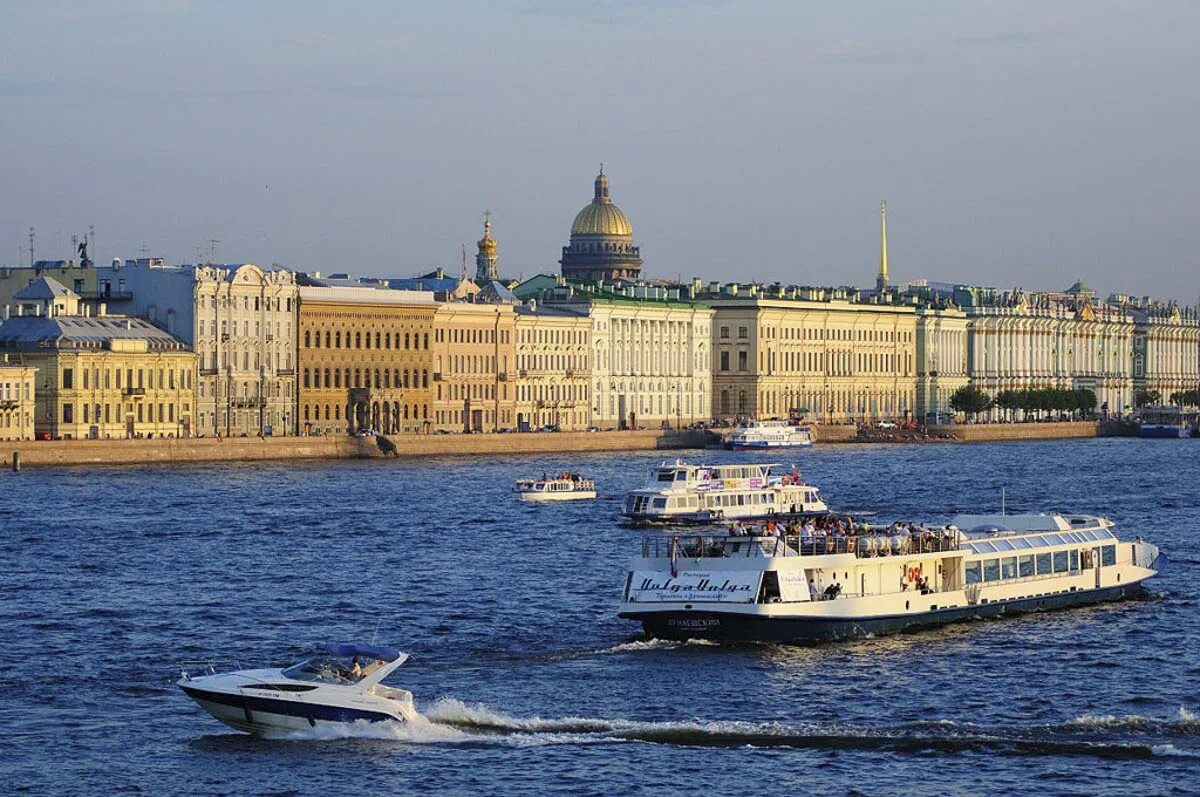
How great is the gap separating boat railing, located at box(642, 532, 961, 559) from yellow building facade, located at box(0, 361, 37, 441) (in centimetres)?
4511

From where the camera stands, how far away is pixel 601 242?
13675 centimetres

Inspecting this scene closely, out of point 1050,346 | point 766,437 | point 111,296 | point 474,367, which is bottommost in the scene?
point 766,437

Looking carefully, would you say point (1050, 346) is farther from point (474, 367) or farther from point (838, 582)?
point (838, 582)

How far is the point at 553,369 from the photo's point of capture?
357ft

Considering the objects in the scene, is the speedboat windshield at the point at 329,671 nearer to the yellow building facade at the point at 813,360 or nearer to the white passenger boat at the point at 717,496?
the white passenger boat at the point at 717,496

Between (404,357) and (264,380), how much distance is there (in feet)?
26.9

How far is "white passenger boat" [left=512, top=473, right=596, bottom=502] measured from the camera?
6481 centimetres

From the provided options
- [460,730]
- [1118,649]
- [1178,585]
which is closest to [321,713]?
[460,730]

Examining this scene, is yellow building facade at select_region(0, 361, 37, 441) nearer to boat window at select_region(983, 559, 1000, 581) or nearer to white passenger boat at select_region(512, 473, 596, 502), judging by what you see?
white passenger boat at select_region(512, 473, 596, 502)

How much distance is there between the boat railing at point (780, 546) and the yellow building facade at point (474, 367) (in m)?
65.5

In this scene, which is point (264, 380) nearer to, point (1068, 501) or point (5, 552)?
point (1068, 501)

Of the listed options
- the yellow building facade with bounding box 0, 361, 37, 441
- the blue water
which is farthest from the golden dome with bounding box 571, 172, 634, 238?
the blue water

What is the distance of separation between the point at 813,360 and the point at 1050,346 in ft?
94.2

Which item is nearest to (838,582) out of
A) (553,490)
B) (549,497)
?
(549,497)
